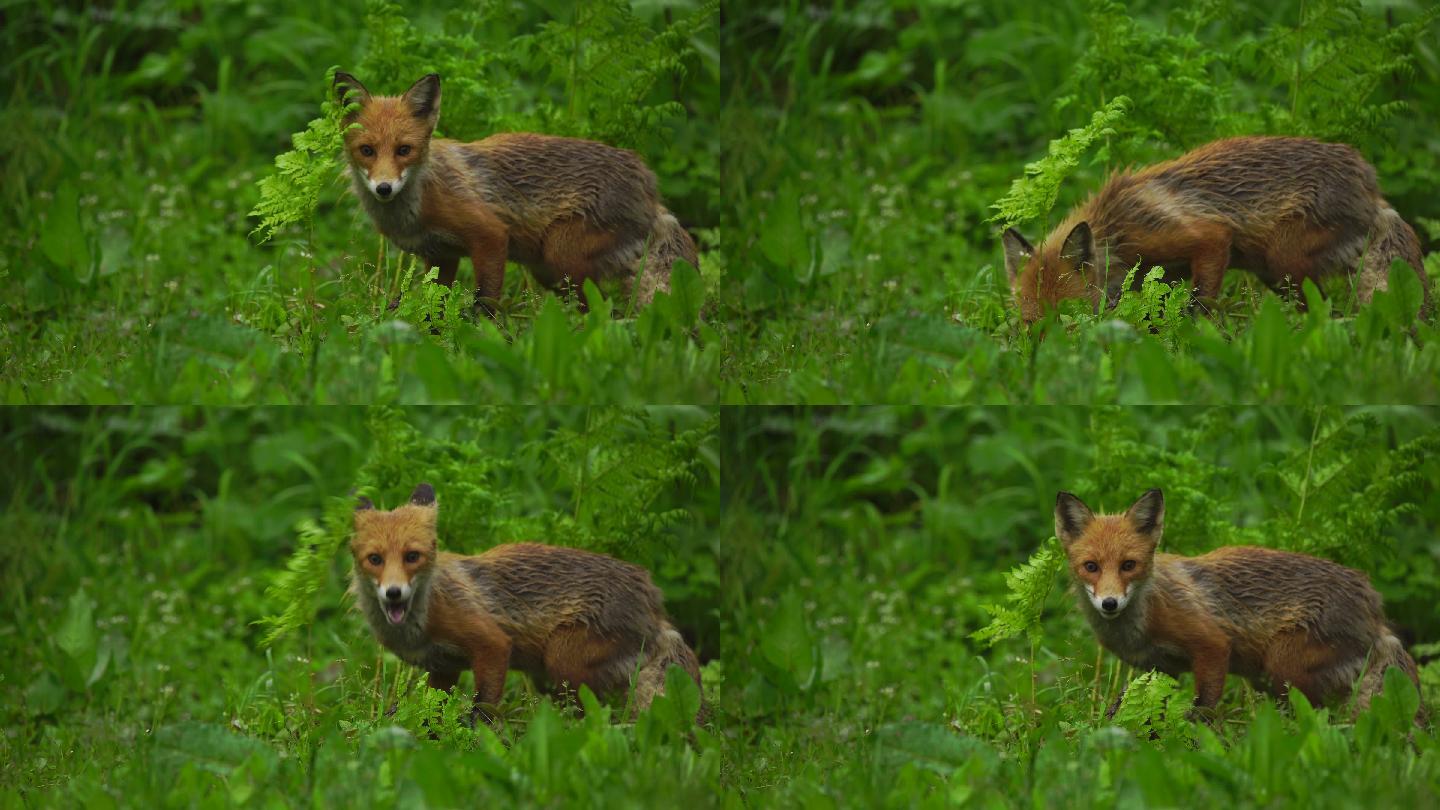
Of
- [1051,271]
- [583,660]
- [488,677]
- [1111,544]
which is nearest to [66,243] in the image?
[488,677]

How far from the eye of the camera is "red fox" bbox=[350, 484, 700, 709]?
7.83 m

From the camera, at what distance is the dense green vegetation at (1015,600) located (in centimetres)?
735

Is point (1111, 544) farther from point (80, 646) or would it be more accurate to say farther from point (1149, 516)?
point (80, 646)

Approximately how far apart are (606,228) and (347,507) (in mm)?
1725

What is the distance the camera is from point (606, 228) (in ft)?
27.3

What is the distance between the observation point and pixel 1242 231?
26.8ft

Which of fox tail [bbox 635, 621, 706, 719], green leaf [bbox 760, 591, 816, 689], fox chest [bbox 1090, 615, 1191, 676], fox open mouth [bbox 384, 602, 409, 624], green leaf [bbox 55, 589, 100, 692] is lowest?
green leaf [bbox 55, 589, 100, 692]

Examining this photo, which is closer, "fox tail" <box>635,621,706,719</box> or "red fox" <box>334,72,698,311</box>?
"red fox" <box>334,72,698,311</box>

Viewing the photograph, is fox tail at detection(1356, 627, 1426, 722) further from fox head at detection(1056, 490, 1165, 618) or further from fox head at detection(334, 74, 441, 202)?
fox head at detection(334, 74, 441, 202)

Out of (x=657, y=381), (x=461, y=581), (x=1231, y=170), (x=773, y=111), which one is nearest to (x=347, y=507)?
(x=461, y=581)

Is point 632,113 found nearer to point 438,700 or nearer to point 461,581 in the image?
point 461,581

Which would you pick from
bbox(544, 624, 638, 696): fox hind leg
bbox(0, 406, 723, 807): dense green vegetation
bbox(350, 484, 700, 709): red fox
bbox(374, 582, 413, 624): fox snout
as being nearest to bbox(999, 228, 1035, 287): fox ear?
bbox(0, 406, 723, 807): dense green vegetation

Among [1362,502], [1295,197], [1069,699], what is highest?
[1295,197]

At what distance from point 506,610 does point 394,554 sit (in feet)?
1.92
